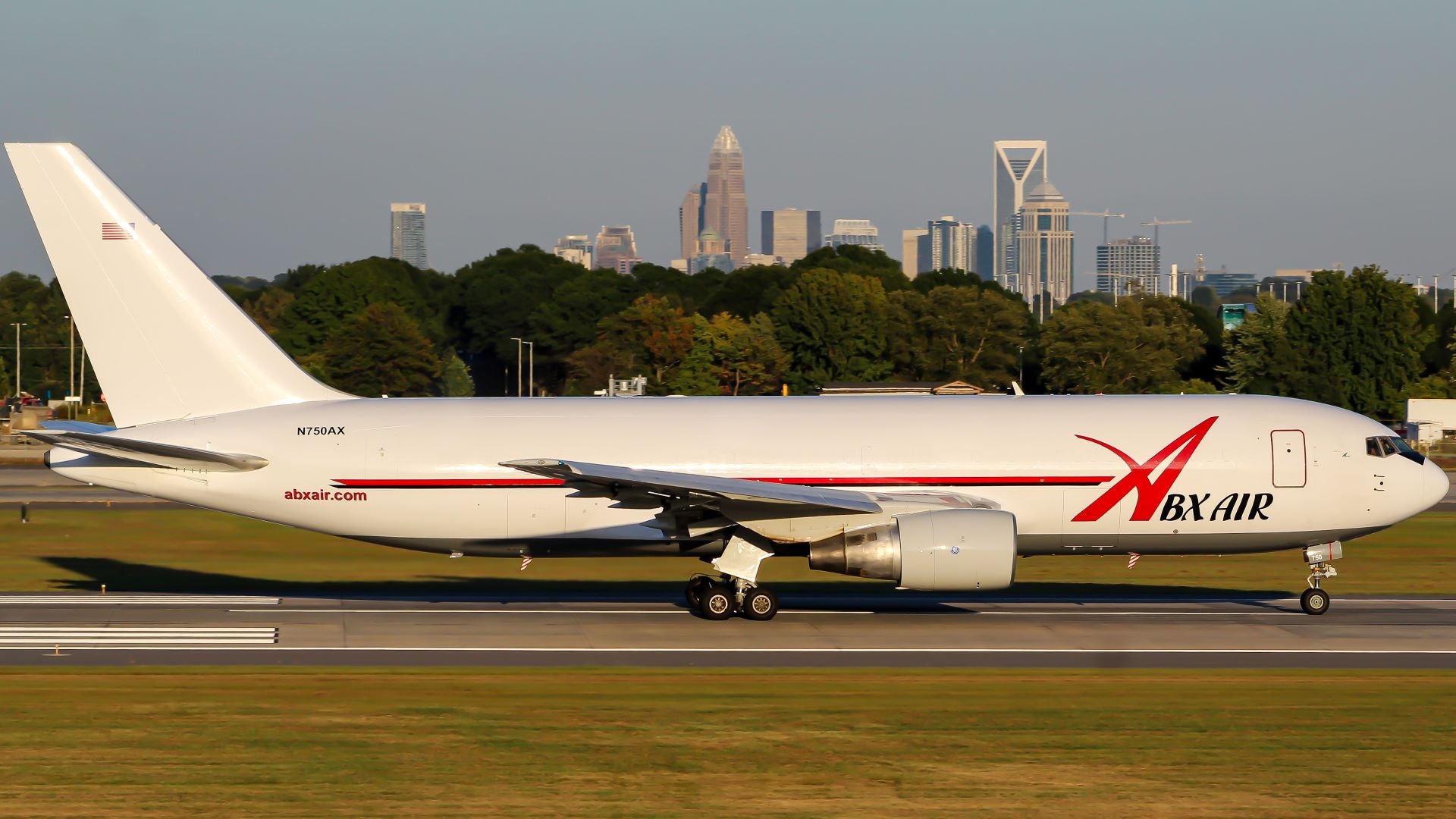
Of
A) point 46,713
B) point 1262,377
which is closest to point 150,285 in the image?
point 46,713

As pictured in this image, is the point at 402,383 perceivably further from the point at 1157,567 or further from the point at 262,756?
the point at 262,756

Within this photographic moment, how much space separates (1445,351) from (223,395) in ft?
427

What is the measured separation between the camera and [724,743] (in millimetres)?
19031

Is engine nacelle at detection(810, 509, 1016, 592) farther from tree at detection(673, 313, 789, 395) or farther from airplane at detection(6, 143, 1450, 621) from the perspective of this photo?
tree at detection(673, 313, 789, 395)

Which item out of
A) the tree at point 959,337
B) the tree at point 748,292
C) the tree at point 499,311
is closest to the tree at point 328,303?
the tree at point 499,311

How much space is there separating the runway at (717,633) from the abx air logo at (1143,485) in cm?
211

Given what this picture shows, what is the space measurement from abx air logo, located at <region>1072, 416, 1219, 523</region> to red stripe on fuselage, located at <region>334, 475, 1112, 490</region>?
35 centimetres

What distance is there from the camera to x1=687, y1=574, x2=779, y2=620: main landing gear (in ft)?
96.8

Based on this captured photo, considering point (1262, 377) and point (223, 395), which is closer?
point (223, 395)

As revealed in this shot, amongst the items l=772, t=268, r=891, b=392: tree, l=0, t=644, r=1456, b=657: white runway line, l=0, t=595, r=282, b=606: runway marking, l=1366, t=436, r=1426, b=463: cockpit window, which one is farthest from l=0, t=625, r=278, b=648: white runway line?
l=772, t=268, r=891, b=392: tree

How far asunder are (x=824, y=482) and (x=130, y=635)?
12820mm

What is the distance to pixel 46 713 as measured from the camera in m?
20.5

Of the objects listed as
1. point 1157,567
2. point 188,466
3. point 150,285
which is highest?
point 150,285

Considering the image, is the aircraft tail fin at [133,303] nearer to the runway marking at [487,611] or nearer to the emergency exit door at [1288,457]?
the runway marking at [487,611]
